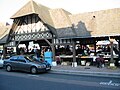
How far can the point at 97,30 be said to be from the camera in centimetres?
2234

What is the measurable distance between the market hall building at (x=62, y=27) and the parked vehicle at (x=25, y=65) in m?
5.42

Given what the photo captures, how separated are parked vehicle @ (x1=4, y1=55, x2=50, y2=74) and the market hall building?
542 cm

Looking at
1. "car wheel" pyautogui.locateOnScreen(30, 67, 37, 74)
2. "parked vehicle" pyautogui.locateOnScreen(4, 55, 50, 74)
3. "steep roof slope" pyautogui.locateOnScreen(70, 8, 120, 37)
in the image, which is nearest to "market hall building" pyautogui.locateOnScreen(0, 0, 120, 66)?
"steep roof slope" pyautogui.locateOnScreen(70, 8, 120, 37)

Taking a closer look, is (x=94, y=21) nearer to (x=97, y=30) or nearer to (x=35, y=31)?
(x=97, y=30)

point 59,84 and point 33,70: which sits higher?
point 33,70

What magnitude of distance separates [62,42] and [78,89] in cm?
1298

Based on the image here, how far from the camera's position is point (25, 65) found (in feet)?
61.5

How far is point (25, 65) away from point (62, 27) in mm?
8071

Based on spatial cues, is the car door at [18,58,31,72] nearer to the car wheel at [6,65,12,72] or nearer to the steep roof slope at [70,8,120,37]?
the car wheel at [6,65,12,72]

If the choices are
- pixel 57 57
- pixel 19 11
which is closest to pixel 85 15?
pixel 57 57

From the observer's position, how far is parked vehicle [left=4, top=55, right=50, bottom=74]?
18.1m

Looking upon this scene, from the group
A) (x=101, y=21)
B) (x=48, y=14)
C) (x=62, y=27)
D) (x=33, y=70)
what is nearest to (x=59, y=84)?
(x=33, y=70)

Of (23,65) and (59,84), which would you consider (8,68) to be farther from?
(59,84)

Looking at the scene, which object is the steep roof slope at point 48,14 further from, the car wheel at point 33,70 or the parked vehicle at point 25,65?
the car wheel at point 33,70
